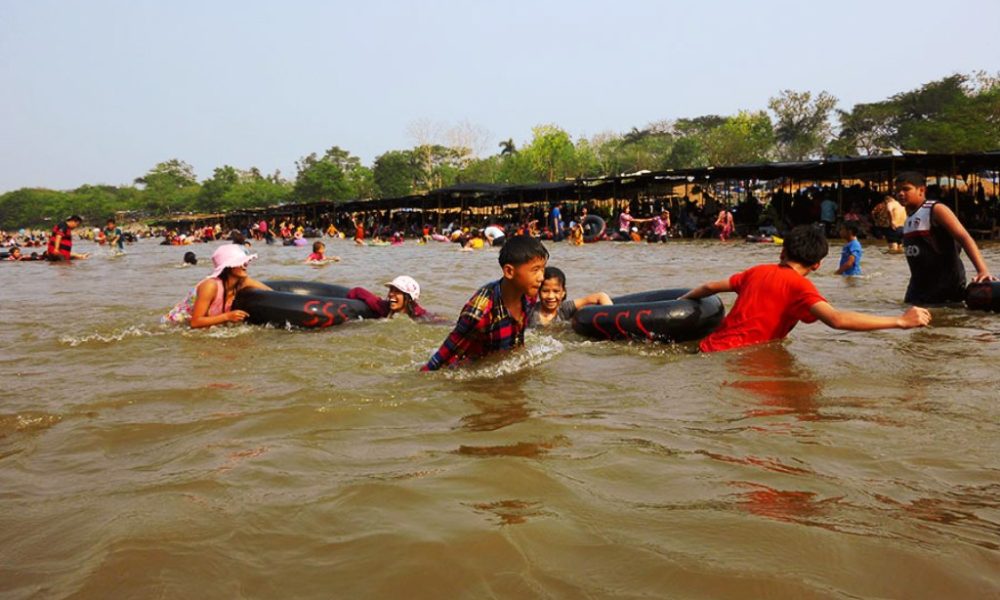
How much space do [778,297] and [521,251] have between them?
1771mm

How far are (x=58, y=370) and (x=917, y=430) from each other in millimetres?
5187

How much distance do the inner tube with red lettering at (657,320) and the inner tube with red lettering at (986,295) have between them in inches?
93.7

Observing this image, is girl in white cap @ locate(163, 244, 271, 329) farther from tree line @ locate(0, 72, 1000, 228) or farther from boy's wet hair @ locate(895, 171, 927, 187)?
tree line @ locate(0, 72, 1000, 228)

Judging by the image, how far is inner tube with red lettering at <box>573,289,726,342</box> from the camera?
17.8ft

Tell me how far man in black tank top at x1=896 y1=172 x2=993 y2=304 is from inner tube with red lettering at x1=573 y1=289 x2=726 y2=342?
216 cm

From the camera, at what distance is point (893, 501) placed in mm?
2238

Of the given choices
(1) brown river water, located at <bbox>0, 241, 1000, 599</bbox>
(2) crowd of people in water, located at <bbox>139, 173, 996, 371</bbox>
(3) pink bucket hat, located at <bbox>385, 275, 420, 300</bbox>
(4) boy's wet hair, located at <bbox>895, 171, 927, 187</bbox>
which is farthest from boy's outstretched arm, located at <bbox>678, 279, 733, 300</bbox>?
(3) pink bucket hat, located at <bbox>385, 275, 420, 300</bbox>

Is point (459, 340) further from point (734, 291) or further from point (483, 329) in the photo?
point (734, 291)

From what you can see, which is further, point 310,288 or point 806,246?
point 310,288

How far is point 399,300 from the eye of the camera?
6.79 m

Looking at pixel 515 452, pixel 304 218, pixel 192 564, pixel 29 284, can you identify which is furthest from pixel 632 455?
pixel 304 218

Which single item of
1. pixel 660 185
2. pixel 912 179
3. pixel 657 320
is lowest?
pixel 657 320

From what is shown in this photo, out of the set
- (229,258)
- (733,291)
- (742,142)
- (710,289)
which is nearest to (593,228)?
(229,258)

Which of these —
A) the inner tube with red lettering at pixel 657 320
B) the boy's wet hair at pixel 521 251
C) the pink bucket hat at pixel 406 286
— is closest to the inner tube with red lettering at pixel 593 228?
the pink bucket hat at pixel 406 286
